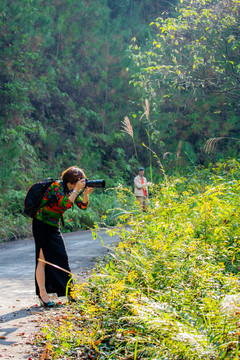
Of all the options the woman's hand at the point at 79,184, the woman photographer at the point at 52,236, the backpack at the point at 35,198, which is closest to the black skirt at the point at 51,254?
the woman photographer at the point at 52,236

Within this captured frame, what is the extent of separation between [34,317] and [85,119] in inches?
771

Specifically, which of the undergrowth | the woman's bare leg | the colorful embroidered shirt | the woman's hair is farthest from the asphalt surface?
the woman's hair

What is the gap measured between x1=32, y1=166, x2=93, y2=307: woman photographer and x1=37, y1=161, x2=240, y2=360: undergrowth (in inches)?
27.9

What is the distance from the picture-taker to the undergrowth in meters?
3.49

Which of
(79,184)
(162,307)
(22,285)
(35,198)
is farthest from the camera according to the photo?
(22,285)

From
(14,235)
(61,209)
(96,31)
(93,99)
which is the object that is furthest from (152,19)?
(61,209)

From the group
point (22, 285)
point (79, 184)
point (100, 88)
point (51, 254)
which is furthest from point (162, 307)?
point (100, 88)

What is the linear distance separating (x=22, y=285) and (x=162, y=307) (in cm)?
395

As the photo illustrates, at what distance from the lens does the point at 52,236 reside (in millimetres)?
6051

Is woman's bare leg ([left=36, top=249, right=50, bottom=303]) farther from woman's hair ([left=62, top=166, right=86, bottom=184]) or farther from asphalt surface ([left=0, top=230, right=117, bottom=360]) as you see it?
woman's hair ([left=62, top=166, right=86, bottom=184])

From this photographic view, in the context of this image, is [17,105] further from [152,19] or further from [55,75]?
[152,19]

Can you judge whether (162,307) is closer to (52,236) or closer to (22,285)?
(52,236)

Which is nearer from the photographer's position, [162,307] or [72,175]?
[162,307]

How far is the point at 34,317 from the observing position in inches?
213
